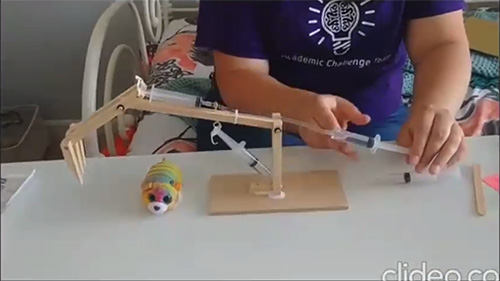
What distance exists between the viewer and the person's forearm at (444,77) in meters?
0.71

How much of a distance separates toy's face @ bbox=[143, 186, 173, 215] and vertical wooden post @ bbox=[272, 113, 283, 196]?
81mm

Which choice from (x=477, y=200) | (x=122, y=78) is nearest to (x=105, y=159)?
(x=477, y=200)

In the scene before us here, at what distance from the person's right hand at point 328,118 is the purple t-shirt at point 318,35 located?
14cm

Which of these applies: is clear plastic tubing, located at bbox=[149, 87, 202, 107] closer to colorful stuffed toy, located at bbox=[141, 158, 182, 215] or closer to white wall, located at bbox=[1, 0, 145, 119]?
colorful stuffed toy, located at bbox=[141, 158, 182, 215]

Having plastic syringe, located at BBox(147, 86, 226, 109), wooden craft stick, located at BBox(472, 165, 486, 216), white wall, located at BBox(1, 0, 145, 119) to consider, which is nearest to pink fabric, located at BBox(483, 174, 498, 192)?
wooden craft stick, located at BBox(472, 165, 486, 216)

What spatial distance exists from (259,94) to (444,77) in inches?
6.9

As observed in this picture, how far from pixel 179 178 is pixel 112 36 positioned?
939mm

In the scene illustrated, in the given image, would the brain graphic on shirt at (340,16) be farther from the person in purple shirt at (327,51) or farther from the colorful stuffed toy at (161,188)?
the colorful stuffed toy at (161,188)

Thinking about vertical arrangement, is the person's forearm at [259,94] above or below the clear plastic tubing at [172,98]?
below

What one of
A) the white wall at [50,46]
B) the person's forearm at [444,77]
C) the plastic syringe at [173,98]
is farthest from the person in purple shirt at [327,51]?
the white wall at [50,46]

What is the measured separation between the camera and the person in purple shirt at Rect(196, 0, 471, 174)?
2.38 feet

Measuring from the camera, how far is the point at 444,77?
726 mm

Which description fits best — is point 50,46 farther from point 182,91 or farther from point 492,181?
→ point 492,181

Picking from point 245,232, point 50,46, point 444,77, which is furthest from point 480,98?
point 50,46
